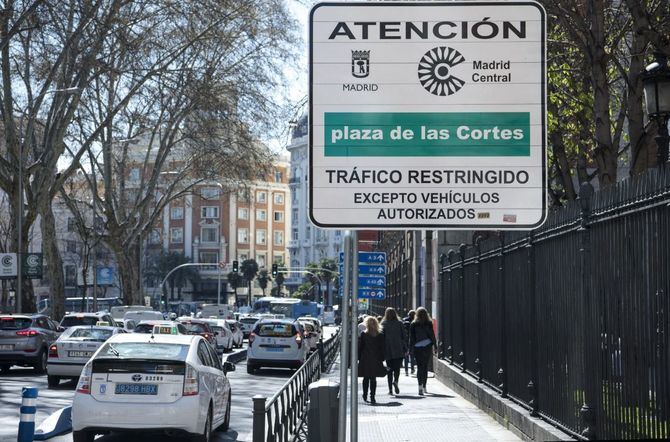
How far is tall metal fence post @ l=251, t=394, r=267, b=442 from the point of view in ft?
32.7

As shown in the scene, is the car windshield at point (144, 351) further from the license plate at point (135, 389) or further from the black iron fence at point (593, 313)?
the black iron fence at point (593, 313)

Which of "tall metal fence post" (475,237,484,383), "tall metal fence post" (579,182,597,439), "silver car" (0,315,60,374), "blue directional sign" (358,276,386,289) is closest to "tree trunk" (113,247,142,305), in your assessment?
"silver car" (0,315,60,374)

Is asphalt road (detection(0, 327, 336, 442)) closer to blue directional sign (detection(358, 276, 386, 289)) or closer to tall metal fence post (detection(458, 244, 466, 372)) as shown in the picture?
blue directional sign (detection(358, 276, 386, 289))

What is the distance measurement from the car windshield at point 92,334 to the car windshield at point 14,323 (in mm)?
3928

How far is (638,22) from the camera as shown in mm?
14109

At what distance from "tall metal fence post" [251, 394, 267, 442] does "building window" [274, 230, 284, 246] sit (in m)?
135

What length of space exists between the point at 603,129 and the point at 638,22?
1.60 metres

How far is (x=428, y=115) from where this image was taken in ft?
17.6

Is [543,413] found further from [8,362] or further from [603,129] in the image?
[8,362]

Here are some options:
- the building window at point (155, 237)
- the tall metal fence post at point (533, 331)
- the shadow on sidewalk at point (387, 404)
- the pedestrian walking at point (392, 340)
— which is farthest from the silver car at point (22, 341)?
the building window at point (155, 237)

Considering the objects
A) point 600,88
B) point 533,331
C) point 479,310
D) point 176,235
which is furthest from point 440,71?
point 176,235

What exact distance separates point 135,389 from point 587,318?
6689 millimetres

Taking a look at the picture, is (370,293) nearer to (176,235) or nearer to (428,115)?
(428,115)

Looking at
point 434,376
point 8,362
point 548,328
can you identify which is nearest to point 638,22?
point 548,328
